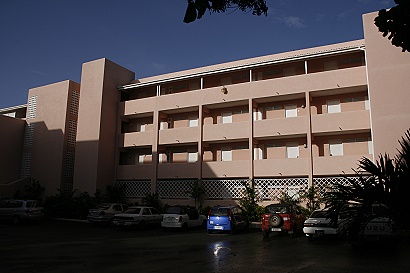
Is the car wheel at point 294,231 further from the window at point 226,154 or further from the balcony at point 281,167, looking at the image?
the window at point 226,154

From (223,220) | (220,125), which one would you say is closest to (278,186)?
(220,125)

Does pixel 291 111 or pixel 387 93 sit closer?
pixel 387 93

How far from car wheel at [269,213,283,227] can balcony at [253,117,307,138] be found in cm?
886

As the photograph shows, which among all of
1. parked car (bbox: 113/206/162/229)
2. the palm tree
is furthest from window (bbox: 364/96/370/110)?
the palm tree

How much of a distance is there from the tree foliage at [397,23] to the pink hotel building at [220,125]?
17.1 metres

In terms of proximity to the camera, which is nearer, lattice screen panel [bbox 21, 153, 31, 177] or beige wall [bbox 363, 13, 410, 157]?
beige wall [bbox 363, 13, 410, 157]

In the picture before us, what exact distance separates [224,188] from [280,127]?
6099 mm

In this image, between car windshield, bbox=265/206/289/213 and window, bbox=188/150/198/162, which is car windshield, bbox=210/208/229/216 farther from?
window, bbox=188/150/198/162

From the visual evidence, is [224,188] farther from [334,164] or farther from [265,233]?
[265,233]

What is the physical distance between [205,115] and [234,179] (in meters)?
5.93

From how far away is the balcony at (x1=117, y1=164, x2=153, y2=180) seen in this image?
28.9 meters

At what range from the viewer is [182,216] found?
20062mm

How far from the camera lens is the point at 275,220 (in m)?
16.7

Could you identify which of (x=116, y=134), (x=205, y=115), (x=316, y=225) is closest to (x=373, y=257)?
(x=316, y=225)
